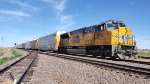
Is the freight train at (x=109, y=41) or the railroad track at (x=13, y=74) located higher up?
the freight train at (x=109, y=41)

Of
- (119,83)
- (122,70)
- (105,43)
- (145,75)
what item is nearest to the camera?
(119,83)

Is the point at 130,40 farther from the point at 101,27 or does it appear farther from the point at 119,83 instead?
the point at 119,83

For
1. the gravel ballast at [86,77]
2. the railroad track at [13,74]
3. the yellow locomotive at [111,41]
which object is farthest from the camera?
the yellow locomotive at [111,41]

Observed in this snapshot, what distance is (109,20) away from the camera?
74.1ft

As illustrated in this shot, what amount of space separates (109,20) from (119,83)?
45.5ft

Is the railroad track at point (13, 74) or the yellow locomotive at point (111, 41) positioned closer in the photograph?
the railroad track at point (13, 74)

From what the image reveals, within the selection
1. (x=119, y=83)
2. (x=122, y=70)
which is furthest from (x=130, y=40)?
(x=119, y=83)

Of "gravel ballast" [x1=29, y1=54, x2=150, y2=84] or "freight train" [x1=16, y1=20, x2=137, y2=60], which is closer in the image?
"gravel ballast" [x1=29, y1=54, x2=150, y2=84]

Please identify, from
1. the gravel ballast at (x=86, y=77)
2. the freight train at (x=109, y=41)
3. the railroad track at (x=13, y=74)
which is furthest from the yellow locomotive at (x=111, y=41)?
the railroad track at (x=13, y=74)

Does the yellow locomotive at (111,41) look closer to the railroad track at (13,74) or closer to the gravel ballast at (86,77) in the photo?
the gravel ballast at (86,77)

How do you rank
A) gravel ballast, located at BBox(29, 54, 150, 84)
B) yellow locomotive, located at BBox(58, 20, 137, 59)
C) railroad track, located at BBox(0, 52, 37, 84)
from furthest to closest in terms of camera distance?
yellow locomotive, located at BBox(58, 20, 137, 59), railroad track, located at BBox(0, 52, 37, 84), gravel ballast, located at BBox(29, 54, 150, 84)

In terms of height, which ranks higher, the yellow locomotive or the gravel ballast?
the yellow locomotive

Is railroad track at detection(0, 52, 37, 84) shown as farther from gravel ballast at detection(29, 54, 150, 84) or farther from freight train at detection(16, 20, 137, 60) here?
freight train at detection(16, 20, 137, 60)

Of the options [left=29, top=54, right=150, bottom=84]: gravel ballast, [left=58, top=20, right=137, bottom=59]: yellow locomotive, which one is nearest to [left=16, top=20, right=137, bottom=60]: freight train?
[left=58, top=20, right=137, bottom=59]: yellow locomotive
